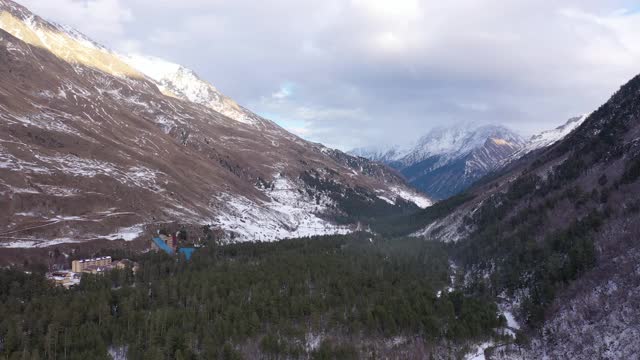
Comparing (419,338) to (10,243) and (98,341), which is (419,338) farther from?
(10,243)

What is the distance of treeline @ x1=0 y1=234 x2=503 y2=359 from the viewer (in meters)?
94.7

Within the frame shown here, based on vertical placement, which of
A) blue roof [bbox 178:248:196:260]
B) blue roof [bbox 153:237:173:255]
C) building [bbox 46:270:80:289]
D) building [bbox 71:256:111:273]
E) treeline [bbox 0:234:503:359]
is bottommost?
treeline [bbox 0:234:503:359]

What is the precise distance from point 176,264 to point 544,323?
4161 inches

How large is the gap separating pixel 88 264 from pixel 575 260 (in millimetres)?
137707

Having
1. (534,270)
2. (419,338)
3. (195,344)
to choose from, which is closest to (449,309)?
(419,338)

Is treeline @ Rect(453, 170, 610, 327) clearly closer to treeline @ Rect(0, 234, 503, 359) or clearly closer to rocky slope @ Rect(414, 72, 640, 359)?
rocky slope @ Rect(414, 72, 640, 359)

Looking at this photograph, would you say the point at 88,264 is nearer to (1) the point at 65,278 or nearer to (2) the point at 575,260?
(1) the point at 65,278

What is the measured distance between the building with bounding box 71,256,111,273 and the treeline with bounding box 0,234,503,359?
14.6 metres

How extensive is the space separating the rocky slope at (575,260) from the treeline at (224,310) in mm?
12457

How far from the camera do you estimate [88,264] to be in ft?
506

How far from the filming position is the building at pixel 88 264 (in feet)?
501

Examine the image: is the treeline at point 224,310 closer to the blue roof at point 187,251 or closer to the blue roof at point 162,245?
the blue roof at point 187,251

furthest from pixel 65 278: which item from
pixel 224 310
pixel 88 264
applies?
pixel 224 310

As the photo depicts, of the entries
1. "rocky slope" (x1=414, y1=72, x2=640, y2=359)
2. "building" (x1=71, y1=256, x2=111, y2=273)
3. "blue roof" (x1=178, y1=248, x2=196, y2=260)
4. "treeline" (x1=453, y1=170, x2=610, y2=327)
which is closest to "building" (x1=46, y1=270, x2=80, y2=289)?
"building" (x1=71, y1=256, x2=111, y2=273)
